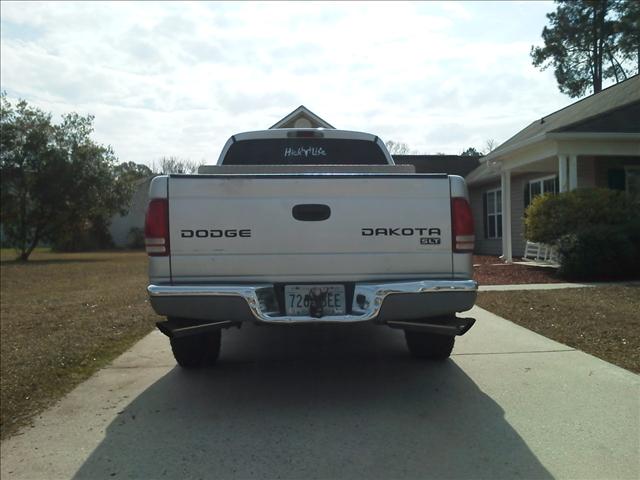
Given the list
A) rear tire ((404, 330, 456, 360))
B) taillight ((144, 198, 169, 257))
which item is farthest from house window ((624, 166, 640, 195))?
taillight ((144, 198, 169, 257))

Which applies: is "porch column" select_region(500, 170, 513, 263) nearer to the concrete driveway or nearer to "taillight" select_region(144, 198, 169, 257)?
the concrete driveway

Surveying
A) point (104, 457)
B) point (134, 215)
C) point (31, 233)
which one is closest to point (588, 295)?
point (104, 457)

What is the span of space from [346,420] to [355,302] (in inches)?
32.7

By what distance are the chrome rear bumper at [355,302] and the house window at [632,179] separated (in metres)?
12.3

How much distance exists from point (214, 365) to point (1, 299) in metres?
8.40

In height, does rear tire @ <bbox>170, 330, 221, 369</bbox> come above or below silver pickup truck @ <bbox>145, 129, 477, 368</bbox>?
below

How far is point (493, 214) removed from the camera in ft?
66.9

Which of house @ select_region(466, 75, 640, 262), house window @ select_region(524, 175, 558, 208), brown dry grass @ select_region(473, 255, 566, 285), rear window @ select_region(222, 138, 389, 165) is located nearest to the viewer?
rear window @ select_region(222, 138, 389, 165)

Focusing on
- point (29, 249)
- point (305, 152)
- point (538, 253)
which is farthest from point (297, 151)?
point (29, 249)

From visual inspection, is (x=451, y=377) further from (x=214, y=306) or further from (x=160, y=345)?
(x=160, y=345)

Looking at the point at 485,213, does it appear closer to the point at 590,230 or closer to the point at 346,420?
the point at 590,230

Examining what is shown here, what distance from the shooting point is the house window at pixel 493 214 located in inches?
781

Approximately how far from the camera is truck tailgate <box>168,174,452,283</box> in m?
4.09

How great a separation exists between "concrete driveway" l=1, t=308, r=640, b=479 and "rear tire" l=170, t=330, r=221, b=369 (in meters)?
0.13
